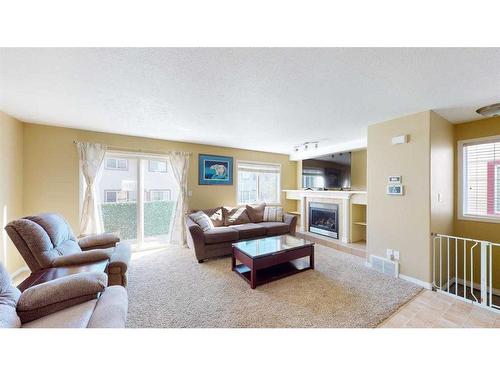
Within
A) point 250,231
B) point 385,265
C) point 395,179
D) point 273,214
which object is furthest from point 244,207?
point 395,179

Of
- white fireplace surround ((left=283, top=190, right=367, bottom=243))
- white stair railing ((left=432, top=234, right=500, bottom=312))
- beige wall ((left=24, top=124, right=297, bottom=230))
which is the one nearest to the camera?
white stair railing ((left=432, top=234, right=500, bottom=312))

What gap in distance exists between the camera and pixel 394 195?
8.86 ft

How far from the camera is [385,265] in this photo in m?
2.76

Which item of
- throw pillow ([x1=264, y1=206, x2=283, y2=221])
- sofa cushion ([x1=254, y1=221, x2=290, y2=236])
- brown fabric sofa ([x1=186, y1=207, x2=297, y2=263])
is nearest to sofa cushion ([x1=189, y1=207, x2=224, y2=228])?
brown fabric sofa ([x1=186, y1=207, x2=297, y2=263])

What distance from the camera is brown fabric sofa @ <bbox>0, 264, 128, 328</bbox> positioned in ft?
3.42

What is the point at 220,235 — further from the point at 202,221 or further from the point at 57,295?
the point at 57,295

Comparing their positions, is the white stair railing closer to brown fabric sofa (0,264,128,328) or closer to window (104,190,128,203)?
→ brown fabric sofa (0,264,128,328)

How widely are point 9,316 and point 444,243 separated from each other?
439 cm

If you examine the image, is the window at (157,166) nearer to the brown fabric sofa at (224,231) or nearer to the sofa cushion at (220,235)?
the brown fabric sofa at (224,231)

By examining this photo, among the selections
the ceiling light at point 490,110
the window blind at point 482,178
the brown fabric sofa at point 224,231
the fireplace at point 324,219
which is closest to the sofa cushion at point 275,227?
the brown fabric sofa at point 224,231

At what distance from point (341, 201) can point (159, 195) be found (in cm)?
402

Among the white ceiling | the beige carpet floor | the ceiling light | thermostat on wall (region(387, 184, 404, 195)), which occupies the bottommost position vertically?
the beige carpet floor

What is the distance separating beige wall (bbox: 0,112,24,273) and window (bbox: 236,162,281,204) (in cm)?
376

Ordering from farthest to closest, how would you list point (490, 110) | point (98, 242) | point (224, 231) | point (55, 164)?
point (224, 231), point (55, 164), point (98, 242), point (490, 110)
